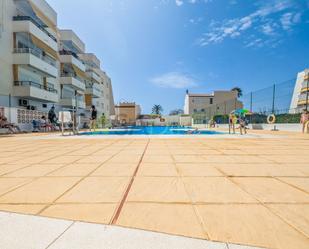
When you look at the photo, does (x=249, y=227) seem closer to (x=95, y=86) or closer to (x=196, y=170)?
(x=196, y=170)

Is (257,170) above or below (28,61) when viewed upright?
below

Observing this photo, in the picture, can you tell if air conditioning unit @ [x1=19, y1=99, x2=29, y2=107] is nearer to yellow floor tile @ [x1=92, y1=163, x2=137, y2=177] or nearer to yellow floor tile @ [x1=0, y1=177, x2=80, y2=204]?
yellow floor tile @ [x1=92, y1=163, x2=137, y2=177]

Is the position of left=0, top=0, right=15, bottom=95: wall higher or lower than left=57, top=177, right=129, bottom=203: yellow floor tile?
higher

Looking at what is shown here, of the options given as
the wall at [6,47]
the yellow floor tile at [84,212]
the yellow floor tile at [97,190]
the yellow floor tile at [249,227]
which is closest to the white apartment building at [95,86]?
the wall at [6,47]

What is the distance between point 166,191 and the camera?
203 cm

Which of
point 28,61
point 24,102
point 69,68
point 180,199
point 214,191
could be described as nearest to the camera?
point 180,199

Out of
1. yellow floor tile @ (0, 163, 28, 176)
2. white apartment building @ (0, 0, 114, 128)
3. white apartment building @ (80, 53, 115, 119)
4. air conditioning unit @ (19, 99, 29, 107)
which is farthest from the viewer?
white apartment building @ (80, 53, 115, 119)

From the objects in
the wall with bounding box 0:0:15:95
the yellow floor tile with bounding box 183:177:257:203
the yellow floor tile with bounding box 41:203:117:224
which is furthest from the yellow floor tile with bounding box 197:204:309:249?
the wall with bounding box 0:0:15:95

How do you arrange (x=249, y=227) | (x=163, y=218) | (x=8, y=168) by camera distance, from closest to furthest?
(x=249, y=227) < (x=163, y=218) < (x=8, y=168)

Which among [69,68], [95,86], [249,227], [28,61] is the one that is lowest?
[249,227]

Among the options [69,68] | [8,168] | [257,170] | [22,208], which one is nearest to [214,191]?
[257,170]

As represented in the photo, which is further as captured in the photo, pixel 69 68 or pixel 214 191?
pixel 69 68

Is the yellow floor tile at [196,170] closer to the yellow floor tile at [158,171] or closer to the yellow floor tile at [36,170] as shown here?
the yellow floor tile at [158,171]

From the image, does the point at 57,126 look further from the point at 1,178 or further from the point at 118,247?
the point at 118,247
